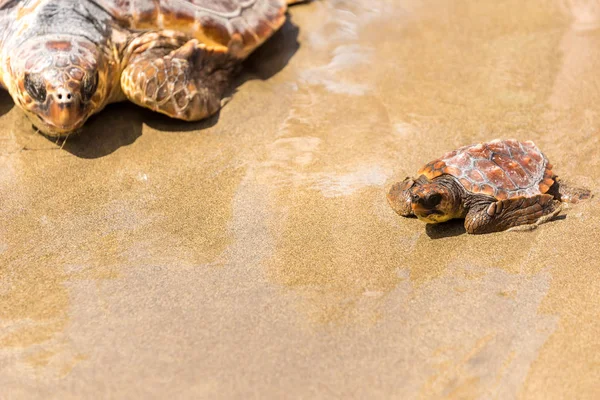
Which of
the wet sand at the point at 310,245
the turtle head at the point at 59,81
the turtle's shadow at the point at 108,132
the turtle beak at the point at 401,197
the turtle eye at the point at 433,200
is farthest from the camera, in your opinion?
the turtle's shadow at the point at 108,132

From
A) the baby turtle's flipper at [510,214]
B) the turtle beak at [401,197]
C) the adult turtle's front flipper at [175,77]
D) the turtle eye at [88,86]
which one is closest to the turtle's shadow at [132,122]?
the adult turtle's front flipper at [175,77]

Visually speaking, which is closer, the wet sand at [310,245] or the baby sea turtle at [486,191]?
the wet sand at [310,245]

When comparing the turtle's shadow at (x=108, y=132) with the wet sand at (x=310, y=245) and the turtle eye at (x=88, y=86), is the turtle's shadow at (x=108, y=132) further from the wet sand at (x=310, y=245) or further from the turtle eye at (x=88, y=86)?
the turtle eye at (x=88, y=86)

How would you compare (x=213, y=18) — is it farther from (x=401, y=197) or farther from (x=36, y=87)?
(x=401, y=197)

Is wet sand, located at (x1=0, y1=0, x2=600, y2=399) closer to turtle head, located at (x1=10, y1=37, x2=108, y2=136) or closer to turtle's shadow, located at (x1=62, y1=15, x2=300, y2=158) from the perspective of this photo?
turtle's shadow, located at (x1=62, y1=15, x2=300, y2=158)

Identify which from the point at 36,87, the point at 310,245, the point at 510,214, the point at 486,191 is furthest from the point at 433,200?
the point at 36,87

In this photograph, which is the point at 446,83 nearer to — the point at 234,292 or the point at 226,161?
the point at 226,161

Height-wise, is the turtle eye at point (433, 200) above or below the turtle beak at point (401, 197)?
above
